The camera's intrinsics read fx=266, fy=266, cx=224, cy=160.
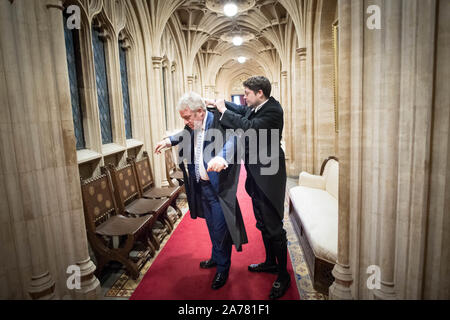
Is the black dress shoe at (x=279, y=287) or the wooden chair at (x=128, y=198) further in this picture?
the wooden chair at (x=128, y=198)

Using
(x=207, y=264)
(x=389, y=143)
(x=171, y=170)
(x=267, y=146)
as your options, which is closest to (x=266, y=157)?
(x=267, y=146)

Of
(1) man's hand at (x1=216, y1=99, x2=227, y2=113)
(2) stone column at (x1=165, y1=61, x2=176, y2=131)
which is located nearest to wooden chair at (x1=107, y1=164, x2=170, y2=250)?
(1) man's hand at (x1=216, y1=99, x2=227, y2=113)

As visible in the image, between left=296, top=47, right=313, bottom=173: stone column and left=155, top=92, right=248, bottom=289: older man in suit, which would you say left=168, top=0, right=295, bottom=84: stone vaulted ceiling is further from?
left=155, top=92, right=248, bottom=289: older man in suit

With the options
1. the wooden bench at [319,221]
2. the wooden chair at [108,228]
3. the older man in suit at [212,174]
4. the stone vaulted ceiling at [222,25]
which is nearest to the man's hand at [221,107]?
the older man in suit at [212,174]

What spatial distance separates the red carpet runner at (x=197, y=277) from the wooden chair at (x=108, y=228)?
28 cm

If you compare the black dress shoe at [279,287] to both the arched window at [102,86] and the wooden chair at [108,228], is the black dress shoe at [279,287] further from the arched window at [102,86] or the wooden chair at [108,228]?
the arched window at [102,86]

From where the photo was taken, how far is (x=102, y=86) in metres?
4.77

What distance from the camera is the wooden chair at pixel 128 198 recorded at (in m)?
3.90

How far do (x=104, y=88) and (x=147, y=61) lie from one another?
164 centimetres

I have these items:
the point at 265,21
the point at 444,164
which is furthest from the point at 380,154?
the point at 265,21

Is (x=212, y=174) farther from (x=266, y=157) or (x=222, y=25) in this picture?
(x=222, y=25)

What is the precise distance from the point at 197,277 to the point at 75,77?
3.35 metres

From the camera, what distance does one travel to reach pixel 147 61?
6094 millimetres
